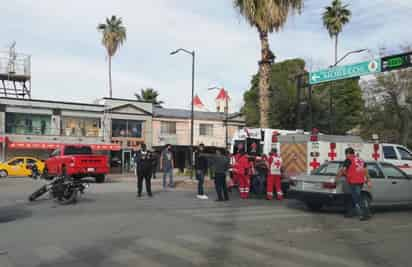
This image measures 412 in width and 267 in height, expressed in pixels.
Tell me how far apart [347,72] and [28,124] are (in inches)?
1215

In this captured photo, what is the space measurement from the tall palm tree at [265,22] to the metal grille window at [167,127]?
27823mm

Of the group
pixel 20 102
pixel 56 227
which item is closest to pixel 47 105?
pixel 20 102

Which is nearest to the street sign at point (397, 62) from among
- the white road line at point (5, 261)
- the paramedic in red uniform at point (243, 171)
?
the paramedic in red uniform at point (243, 171)

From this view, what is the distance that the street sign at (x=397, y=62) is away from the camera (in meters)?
18.8

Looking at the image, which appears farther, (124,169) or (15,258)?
(124,169)

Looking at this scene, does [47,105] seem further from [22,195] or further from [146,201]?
[146,201]

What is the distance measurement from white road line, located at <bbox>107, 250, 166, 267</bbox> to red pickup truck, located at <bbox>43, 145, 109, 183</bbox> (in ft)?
47.7

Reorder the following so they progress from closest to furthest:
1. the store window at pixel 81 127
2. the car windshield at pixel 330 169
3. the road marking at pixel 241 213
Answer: the road marking at pixel 241 213, the car windshield at pixel 330 169, the store window at pixel 81 127

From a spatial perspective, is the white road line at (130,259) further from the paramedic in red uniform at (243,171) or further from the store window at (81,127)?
the store window at (81,127)

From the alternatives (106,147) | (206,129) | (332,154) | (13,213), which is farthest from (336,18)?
(13,213)

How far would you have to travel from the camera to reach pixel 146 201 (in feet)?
50.1

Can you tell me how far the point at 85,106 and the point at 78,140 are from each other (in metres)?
3.26

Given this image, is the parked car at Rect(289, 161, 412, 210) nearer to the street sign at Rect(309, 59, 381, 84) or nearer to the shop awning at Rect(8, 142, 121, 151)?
the street sign at Rect(309, 59, 381, 84)

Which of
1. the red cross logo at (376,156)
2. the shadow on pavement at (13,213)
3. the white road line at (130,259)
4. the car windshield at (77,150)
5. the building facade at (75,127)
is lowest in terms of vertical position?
the white road line at (130,259)
